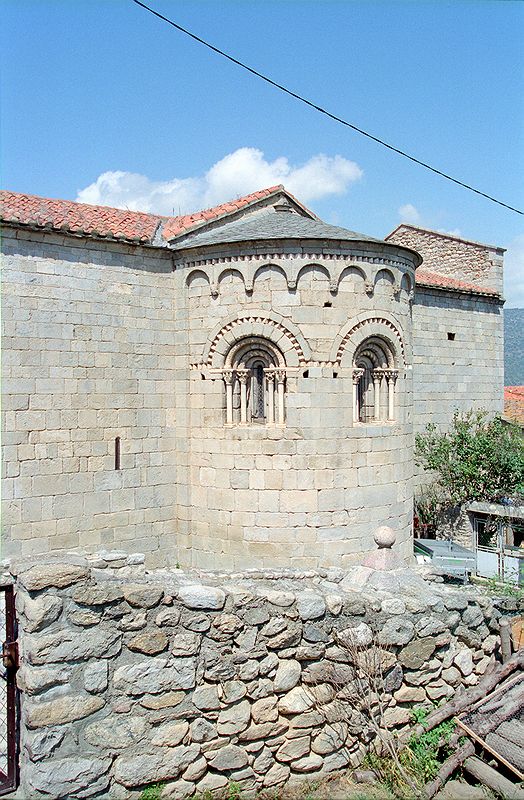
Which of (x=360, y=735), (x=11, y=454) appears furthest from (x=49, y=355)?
(x=360, y=735)

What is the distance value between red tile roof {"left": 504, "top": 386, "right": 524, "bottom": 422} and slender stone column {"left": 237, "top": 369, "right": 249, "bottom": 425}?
9579mm

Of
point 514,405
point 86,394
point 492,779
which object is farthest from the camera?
point 514,405

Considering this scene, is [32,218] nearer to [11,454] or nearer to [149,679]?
[11,454]

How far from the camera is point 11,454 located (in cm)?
930

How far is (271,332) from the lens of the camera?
1042 centimetres

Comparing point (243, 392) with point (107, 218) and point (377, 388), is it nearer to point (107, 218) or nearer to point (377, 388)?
point (377, 388)

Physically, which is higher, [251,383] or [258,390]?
[251,383]

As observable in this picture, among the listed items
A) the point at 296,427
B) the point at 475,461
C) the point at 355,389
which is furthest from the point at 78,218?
the point at 475,461

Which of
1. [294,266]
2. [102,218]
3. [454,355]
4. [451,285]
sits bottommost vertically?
[454,355]

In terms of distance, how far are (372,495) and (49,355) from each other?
5526 mm

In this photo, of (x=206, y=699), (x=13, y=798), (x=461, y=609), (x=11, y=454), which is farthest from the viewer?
(x=11, y=454)

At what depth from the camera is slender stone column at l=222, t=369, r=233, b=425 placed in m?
10.8

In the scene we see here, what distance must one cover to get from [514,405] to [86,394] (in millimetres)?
13791

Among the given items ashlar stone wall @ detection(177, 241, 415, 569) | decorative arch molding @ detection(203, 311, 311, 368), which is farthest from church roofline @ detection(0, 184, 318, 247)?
decorative arch molding @ detection(203, 311, 311, 368)
